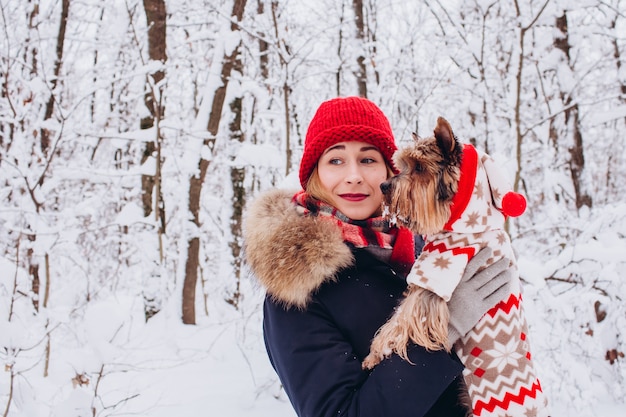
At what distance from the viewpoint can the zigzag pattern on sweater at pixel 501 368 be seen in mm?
1701

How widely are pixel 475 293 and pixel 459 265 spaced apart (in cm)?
12

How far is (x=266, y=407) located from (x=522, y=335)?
3751 mm

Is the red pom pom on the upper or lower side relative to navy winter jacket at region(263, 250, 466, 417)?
upper

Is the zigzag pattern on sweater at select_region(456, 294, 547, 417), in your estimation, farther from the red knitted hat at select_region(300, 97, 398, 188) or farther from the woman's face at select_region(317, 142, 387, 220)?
the red knitted hat at select_region(300, 97, 398, 188)

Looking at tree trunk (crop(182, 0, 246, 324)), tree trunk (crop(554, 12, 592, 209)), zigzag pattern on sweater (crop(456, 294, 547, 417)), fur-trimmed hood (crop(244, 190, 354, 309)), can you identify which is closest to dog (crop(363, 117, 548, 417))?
zigzag pattern on sweater (crop(456, 294, 547, 417))

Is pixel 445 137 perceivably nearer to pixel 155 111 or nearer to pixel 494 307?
pixel 494 307

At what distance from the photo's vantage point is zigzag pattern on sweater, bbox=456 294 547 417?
1.70 metres

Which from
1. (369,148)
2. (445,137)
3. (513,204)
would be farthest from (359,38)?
(513,204)

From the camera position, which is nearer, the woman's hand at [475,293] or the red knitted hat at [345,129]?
the woman's hand at [475,293]

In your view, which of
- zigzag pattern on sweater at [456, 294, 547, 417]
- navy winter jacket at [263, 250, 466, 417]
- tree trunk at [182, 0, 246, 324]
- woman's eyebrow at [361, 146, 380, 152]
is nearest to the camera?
navy winter jacket at [263, 250, 466, 417]

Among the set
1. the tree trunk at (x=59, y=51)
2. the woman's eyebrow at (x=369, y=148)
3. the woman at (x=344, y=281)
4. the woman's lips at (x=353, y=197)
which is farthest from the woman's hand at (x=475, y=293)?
the tree trunk at (x=59, y=51)

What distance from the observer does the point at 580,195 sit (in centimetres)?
791

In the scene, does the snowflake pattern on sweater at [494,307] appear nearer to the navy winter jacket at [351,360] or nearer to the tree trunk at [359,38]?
the navy winter jacket at [351,360]

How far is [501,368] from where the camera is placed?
5.65 ft
